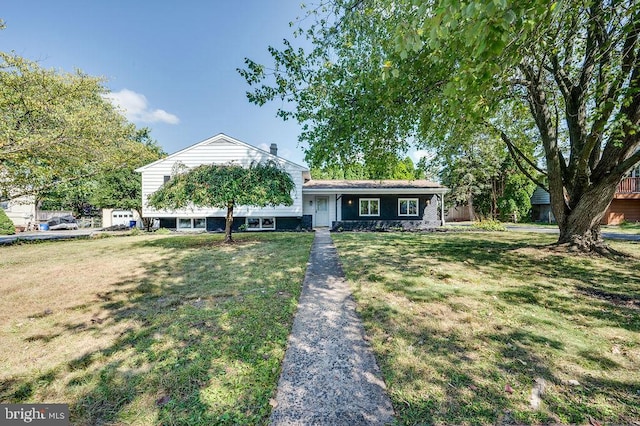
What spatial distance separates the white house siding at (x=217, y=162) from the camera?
1620 cm

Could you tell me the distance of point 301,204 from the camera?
55.2ft

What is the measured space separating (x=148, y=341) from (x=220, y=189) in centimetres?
756

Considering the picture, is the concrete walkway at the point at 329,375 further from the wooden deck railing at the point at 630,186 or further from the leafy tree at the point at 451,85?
the wooden deck railing at the point at 630,186

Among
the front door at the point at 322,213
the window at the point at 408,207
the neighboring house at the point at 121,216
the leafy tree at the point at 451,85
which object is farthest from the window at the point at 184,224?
the window at the point at 408,207

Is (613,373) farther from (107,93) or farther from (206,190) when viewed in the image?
(107,93)

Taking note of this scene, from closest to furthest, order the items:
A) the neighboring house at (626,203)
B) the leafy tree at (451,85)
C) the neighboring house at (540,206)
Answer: the leafy tree at (451,85) → the neighboring house at (626,203) → the neighboring house at (540,206)

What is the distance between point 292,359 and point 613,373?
10.4 ft

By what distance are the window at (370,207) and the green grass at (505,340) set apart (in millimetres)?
11737

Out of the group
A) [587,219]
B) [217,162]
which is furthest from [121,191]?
[587,219]

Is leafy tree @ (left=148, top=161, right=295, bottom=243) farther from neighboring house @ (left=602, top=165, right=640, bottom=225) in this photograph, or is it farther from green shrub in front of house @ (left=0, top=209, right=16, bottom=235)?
neighboring house @ (left=602, top=165, right=640, bottom=225)

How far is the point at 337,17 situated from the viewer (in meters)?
5.26

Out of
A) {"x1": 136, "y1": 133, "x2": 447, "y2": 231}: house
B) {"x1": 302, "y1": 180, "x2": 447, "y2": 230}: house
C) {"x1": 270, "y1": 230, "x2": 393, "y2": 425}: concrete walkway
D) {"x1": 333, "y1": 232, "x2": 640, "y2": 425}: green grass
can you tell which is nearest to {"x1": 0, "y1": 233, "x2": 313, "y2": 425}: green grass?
{"x1": 270, "y1": 230, "x2": 393, "y2": 425}: concrete walkway

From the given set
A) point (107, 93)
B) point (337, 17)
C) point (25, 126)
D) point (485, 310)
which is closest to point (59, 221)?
point (107, 93)

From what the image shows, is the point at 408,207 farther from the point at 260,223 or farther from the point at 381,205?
the point at 260,223
